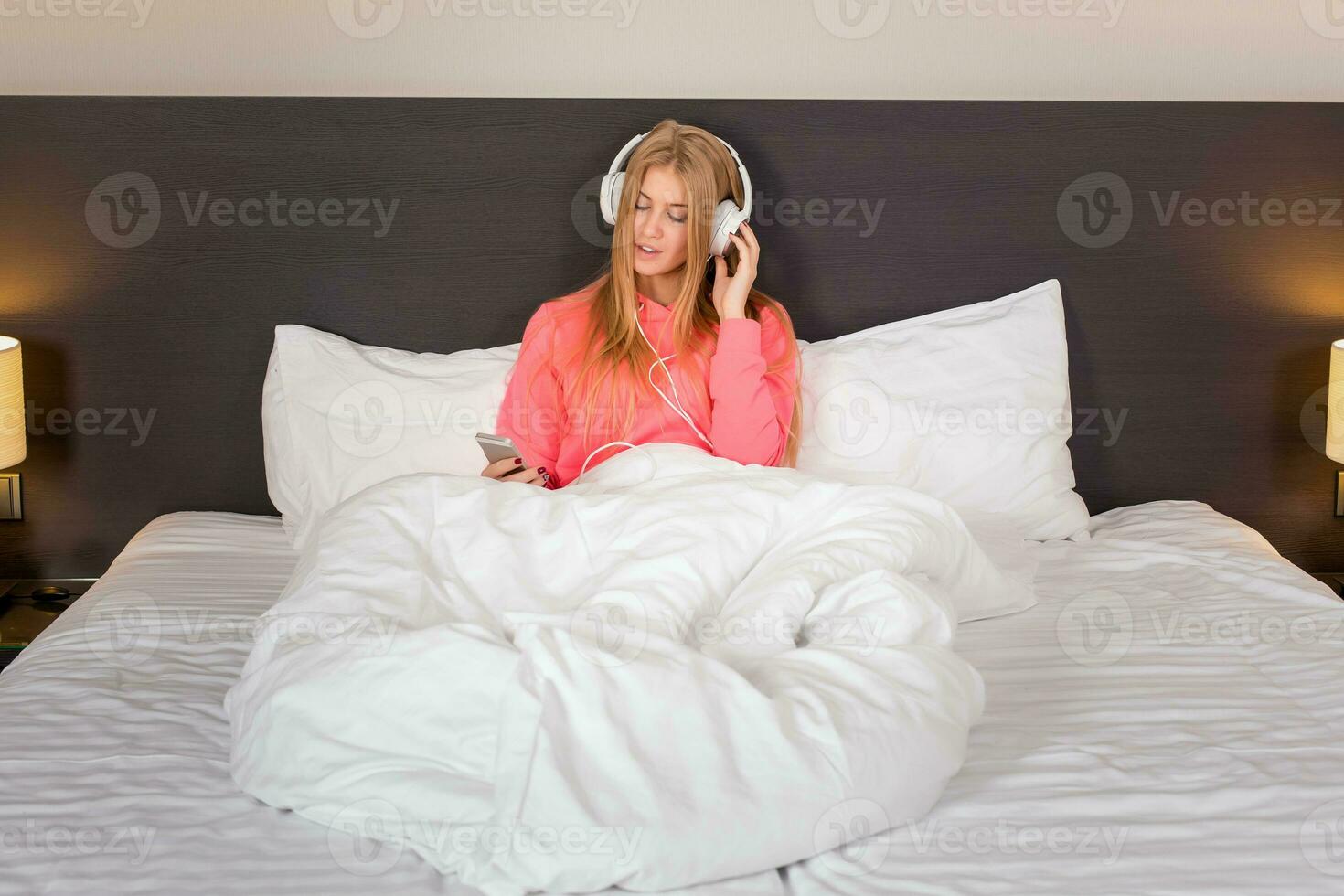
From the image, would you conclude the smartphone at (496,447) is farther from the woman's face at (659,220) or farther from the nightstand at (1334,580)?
the nightstand at (1334,580)

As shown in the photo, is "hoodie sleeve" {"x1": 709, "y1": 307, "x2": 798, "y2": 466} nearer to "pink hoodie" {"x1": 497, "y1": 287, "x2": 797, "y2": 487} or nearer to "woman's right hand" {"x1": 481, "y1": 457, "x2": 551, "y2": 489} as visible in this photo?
"pink hoodie" {"x1": 497, "y1": 287, "x2": 797, "y2": 487}

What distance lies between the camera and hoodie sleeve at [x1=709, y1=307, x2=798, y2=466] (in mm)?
1826

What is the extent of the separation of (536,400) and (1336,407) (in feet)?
4.62

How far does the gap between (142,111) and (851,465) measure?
1.37m

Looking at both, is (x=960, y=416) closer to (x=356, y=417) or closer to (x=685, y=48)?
(x=685, y=48)

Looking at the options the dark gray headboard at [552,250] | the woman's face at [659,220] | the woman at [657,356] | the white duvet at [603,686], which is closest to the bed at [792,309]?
the dark gray headboard at [552,250]

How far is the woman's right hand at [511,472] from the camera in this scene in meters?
1.74

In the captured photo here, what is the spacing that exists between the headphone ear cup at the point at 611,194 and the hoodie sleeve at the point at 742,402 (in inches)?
10.4

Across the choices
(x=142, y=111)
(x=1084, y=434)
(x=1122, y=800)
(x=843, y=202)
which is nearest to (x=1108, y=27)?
(x=843, y=202)

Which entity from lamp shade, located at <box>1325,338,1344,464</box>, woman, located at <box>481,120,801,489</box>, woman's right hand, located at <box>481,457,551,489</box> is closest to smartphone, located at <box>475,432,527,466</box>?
woman's right hand, located at <box>481,457,551,489</box>

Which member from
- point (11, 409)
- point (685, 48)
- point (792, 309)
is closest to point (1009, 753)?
point (792, 309)

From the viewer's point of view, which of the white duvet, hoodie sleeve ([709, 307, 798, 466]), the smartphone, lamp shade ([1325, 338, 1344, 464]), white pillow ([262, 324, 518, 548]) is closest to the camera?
the white duvet

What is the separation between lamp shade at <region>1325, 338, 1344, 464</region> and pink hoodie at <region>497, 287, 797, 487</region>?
0.98 metres

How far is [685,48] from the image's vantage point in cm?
213
